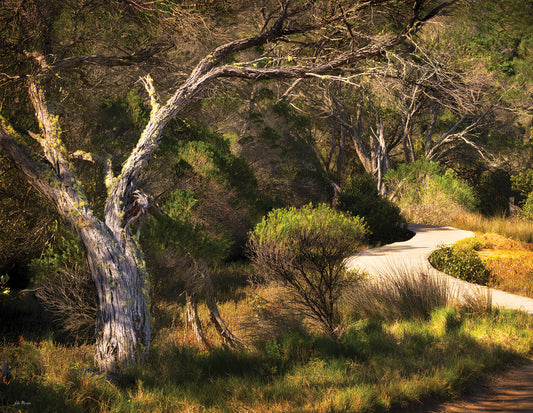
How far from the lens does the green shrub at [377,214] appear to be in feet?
57.8

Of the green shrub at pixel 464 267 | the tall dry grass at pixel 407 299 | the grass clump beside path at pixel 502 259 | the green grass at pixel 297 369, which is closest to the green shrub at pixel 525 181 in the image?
the grass clump beside path at pixel 502 259

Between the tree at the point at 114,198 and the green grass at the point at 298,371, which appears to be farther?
the tree at the point at 114,198

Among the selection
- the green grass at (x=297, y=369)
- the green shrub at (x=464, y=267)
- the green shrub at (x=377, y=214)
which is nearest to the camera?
the green grass at (x=297, y=369)

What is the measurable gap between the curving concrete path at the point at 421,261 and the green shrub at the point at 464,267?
10.0 inches

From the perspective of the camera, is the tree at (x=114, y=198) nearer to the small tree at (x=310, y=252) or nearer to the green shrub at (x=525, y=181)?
the small tree at (x=310, y=252)

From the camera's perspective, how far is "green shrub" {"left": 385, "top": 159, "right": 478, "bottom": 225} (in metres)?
21.2

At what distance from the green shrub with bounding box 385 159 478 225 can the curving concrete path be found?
1.54 metres

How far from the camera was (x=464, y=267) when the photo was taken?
10852mm

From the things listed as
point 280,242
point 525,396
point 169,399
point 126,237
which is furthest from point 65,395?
point 525,396

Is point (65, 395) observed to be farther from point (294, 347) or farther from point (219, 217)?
point (219, 217)

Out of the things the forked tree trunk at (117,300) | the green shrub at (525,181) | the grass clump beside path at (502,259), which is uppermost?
the green shrub at (525,181)

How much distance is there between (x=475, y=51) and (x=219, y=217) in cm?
1780

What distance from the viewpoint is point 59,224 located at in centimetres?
921

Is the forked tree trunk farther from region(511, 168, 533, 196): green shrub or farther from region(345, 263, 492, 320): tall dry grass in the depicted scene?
region(511, 168, 533, 196): green shrub
